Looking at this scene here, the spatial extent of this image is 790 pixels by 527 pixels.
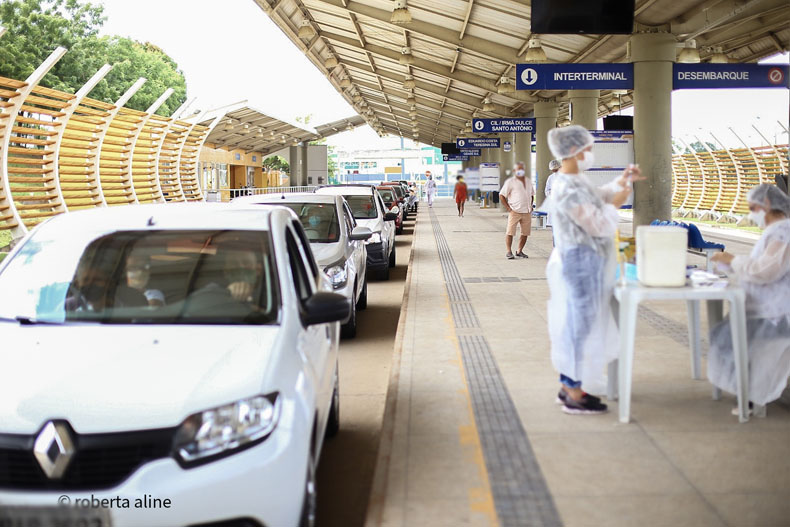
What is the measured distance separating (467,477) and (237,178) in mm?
63260

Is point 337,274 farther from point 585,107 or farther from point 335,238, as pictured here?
point 585,107

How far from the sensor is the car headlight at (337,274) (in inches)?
367

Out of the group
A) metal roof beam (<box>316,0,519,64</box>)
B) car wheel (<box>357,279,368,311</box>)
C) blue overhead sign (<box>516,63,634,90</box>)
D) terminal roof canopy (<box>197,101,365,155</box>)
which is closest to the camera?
car wheel (<box>357,279,368,311</box>)

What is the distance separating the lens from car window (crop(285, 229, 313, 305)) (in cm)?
463

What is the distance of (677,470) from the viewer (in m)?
4.55

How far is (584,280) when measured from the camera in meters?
5.49

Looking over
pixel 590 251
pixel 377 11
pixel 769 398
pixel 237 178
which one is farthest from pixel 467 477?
pixel 237 178

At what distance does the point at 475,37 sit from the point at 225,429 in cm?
2115

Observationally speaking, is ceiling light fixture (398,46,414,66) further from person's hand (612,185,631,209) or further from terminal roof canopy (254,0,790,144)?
person's hand (612,185,631,209)

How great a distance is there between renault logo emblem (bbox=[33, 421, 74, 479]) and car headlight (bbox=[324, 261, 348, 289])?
19.8ft

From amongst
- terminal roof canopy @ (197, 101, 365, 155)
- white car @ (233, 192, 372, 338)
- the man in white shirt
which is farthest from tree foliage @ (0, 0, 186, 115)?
white car @ (233, 192, 372, 338)

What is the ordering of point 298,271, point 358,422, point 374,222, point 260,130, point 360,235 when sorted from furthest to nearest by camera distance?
point 260,130, point 374,222, point 360,235, point 358,422, point 298,271

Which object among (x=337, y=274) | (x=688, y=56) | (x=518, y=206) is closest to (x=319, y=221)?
(x=337, y=274)

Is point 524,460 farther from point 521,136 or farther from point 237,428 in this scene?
point 521,136
